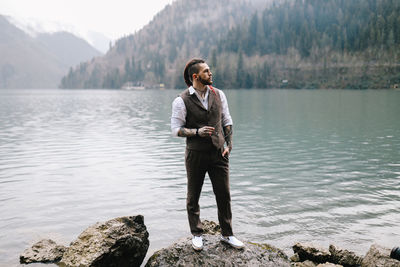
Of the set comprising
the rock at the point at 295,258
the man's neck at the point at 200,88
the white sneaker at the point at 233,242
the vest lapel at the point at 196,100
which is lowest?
the rock at the point at 295,258

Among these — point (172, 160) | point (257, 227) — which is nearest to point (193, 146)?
point (257, 227)

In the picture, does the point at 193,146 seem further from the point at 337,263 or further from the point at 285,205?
the point at 285,205

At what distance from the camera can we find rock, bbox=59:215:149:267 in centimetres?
675


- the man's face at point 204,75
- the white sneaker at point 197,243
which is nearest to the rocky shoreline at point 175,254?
the white sneaker at point 197,243

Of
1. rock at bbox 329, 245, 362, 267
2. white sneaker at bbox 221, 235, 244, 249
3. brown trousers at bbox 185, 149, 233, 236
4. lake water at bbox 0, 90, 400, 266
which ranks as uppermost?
brown trousers at bbox 185, 149, 233, 236

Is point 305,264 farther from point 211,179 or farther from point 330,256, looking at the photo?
point 211,179

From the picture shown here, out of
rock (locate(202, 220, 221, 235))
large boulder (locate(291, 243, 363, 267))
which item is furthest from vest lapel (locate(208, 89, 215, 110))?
large boulder (locate(291, 243, 363, 267))

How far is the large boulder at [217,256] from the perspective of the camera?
620cm

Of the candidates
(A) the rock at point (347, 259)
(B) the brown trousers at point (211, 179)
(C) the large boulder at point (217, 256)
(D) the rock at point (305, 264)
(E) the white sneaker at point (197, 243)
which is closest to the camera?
(B) the brown trousers at point (211, 179)

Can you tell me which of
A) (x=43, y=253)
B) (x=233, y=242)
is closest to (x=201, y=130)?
(x=233, y=242)

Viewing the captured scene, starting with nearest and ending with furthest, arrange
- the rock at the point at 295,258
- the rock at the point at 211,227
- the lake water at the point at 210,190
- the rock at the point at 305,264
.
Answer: the rock at the point at 305,264 → the rock at the point at 295,258 → the rock at the point at 211,227 → the lake water at the point at 210,190

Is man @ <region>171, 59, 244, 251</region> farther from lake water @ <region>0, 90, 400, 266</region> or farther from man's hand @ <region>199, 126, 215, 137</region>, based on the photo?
lake water @ <region>0, 90, 400, 266</region>

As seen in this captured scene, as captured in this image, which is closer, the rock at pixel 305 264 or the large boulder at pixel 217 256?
the large boulder at pixel 217 256

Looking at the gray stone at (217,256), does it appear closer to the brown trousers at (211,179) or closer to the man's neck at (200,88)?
the brown trousers at (211,179)
